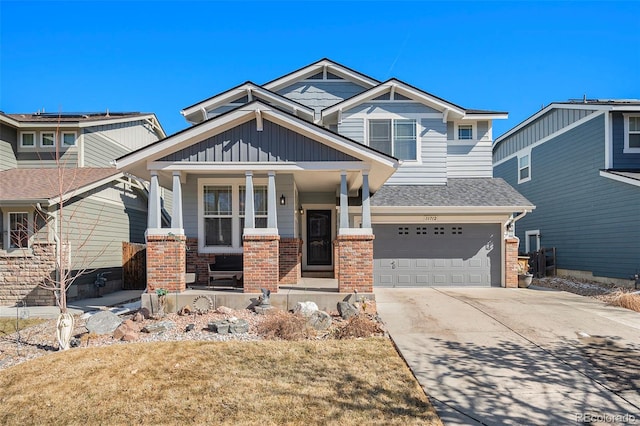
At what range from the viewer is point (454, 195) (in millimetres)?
12758

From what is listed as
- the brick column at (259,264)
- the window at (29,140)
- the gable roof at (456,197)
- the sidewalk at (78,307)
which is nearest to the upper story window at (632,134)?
the gable roof at (456,197)

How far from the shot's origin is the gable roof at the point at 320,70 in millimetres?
14289

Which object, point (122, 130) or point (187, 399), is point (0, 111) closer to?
point (122, 130)

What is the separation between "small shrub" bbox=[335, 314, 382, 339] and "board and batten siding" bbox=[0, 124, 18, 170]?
A: 47.9 ft

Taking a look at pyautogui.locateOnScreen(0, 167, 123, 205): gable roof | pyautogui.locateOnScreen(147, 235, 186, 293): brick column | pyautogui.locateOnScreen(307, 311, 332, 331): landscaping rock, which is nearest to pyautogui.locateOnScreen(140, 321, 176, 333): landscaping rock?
pyautogui.locateOnScreen(147, 235, 186, 293): brick column

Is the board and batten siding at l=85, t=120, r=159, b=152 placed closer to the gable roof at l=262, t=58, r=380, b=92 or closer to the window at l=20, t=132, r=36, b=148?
the window at l=20, t=132, r=36, b=148

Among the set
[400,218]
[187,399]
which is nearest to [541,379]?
[187,399]

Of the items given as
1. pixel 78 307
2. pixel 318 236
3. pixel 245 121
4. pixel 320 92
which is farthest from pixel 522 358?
pixel 320 92

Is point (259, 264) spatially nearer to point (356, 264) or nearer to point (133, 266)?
point (356, 264)

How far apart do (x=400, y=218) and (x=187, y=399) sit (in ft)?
30.2

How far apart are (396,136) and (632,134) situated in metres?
8.47

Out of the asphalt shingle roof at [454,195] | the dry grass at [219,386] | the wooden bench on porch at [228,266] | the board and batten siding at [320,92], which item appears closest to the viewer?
the dry grass at [219,386]

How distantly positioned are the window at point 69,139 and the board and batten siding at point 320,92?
8144 mm

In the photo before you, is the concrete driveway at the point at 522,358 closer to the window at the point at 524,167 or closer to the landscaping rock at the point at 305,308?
the landscaping rock at the point at 305,308
